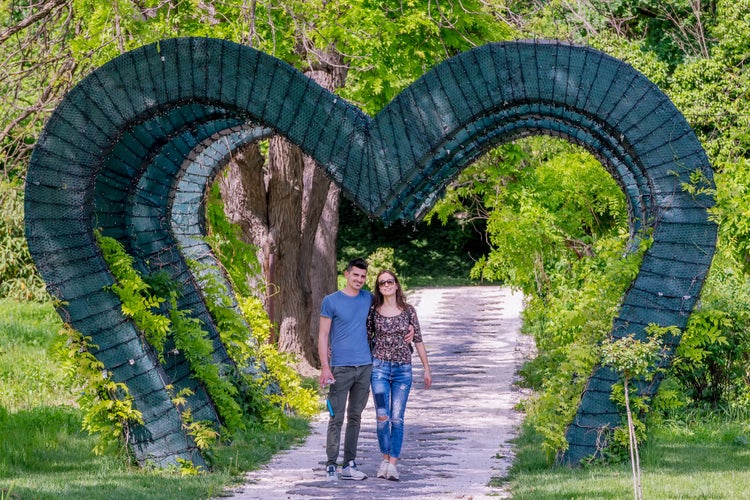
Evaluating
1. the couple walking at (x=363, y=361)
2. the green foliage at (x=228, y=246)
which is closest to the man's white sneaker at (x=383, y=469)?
the couple walking at (x=363, y=361)

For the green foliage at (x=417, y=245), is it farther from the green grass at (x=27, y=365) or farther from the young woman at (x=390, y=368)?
the young woman at (x=390, y=368)

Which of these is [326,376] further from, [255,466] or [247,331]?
[247,331]

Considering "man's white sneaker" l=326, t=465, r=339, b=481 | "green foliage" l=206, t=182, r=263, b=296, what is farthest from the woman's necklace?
"green foliage" l=206, t=182, r=263, b=296

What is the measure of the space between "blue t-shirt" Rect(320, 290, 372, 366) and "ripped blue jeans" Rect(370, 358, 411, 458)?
14 centimetres

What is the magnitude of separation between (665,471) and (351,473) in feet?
7.80

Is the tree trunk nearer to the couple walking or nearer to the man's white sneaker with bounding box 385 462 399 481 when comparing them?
the couple walking

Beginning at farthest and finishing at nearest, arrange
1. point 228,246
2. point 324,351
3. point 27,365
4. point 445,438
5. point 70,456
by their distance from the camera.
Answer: point 27,365
point 228,246
point 445,438
point 70,456
point 324,351

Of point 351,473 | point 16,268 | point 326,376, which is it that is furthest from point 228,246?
point 16,268

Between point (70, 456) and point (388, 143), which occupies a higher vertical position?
point (388, 143)

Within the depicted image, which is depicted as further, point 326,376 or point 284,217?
point 284,217

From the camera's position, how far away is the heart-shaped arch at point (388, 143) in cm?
824

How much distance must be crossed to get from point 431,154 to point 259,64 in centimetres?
145

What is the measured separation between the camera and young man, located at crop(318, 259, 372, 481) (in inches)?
343

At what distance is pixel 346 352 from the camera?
8719mm
